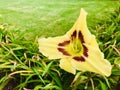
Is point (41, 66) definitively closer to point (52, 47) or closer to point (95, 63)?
point (52, 47)

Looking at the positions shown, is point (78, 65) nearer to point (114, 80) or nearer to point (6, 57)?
point (114, 80)

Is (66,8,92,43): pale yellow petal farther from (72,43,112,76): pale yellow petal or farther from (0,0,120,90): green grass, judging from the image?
(0,0,120,90): green grass

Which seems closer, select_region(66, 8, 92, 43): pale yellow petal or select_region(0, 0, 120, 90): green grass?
select_region(66, 8, 92, 43): pale yellow petal

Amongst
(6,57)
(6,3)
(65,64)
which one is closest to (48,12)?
(6,3)

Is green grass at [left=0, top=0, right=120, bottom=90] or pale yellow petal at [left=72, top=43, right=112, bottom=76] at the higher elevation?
pale yellow petal at [left=72, top=43, right=112, bottom=76]

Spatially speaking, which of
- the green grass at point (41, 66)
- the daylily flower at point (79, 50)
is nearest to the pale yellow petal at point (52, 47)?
the daylily flower at point (79, 50)

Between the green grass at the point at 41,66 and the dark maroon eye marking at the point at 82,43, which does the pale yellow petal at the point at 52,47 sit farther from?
the green grass at the point at 41,66

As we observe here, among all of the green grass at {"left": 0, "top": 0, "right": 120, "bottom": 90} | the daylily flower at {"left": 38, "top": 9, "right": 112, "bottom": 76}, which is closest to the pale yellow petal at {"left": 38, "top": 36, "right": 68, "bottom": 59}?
the daylily flower at {"left": 38, "top": 9, "right": 112, "bottom": 76}

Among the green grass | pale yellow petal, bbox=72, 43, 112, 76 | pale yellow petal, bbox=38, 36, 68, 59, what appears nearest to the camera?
pale yellow petal, bbox=72, 43, 112, 76
